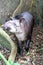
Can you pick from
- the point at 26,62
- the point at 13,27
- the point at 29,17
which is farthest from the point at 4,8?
the point at 26,62

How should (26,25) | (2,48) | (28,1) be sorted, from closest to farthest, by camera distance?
(26,25)
(2,48)
(28,1)

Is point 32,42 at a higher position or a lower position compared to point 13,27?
lower

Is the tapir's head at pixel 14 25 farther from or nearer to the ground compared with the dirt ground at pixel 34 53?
farther from the ground

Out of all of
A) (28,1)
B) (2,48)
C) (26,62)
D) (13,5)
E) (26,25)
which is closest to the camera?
(26,62)

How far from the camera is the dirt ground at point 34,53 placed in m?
5.24

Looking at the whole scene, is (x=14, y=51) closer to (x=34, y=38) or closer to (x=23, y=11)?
(x=34, y=38)

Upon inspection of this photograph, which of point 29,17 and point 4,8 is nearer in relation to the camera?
point 29,17

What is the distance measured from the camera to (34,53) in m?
5.61

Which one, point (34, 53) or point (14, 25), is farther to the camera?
point (34, 53)

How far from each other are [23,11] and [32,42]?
1095 millimetres

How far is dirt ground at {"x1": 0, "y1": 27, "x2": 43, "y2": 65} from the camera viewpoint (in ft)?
17.2

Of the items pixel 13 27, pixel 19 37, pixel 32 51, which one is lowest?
pixel 32 51

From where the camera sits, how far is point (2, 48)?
5.90 m

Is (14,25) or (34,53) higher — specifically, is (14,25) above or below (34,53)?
above
